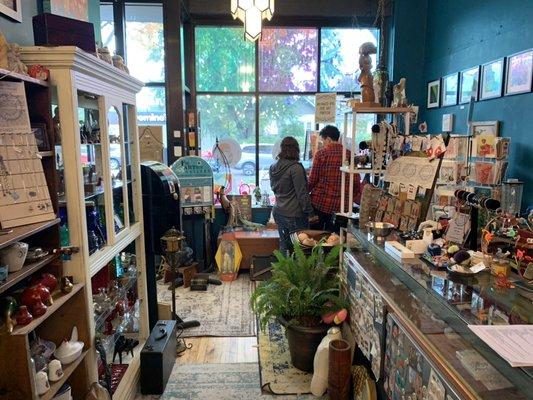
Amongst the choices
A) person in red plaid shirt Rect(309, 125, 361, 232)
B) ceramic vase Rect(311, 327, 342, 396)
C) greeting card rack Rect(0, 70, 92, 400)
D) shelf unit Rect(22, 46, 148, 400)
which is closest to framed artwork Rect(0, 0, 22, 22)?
shelf unit Rect(22, 46, 148, 400)

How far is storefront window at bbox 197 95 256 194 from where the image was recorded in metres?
5.54

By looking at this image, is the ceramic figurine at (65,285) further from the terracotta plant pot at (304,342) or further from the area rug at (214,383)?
the terracotta plant pot at (304,342)

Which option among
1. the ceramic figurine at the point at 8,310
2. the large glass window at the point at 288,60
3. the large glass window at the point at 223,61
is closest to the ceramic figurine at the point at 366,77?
the ceramic figurine at the point at 8,310

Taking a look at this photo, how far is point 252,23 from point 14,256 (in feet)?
6.33

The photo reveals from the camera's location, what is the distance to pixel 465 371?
1.27 meters

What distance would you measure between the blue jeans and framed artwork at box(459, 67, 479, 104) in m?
1.93

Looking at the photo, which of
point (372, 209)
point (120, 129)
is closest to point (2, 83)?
point (120, 129)

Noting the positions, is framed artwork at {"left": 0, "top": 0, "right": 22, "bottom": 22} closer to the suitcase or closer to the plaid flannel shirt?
the suitcase

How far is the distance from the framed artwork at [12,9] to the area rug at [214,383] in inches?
87.2

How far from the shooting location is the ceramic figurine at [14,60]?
1.63 meters

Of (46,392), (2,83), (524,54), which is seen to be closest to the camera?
(2,83)

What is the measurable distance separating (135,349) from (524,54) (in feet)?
11.8

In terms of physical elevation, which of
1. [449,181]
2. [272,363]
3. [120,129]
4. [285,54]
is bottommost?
[272,363]

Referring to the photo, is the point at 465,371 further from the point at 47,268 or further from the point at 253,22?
the point at 253,22
